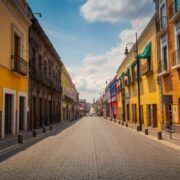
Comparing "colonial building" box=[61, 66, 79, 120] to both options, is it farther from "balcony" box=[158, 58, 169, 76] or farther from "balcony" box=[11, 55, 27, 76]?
"balcony" box=[158, 58, 169, 76]

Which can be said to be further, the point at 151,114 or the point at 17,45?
the point at 151,114

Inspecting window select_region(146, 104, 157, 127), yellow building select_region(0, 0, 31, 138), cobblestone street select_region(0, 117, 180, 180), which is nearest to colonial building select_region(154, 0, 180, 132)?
window select_region(146, 104, 157, 127)

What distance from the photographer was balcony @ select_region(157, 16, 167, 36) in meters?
21.2

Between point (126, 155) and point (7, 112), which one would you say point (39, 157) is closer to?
point (126, 155)

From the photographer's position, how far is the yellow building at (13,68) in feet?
56.7

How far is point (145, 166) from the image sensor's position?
838cm

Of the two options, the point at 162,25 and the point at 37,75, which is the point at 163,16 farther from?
the point at 37,75

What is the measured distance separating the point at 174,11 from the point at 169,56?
10.0 feet

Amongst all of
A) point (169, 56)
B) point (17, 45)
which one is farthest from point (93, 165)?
point (17, 45)

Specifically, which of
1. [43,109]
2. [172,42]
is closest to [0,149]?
[172,42]

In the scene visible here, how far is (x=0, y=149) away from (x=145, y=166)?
262 inches

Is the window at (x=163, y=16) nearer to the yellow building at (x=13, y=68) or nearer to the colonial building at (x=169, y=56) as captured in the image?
the colonial building at (x=169, y=56)

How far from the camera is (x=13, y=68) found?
742 inches

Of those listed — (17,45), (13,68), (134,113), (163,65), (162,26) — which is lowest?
(134,113)
